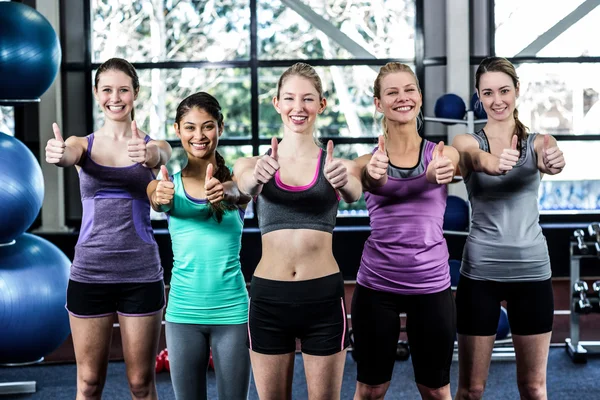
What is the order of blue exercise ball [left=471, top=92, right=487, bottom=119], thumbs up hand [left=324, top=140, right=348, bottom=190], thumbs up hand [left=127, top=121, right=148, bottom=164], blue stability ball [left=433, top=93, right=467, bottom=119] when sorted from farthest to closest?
blue stability ball [left=433, top=93, right=467, bottom=119] < blue exercise ball [left=471, top=92, right=487, bottom=119] < thumbs up hand [left=127, top=121, right=148, bottom=164] < thumbs up hand [left=324, top=140, right=348, bottom=190]

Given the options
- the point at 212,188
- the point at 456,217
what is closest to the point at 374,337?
the point at 212,188

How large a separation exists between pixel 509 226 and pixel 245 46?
15.0ft

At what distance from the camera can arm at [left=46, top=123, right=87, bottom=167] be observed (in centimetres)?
241

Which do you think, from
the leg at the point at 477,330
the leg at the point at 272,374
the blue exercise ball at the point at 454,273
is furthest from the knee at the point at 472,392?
the blue exercise ball at the point at 454,273

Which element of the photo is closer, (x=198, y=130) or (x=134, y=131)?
(x=198, y=130)

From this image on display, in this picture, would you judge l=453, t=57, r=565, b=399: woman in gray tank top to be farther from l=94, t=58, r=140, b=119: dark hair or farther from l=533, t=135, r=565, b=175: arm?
l=94, t=58, r=140, b=119: dark hair

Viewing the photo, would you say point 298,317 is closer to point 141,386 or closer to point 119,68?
point 141,386

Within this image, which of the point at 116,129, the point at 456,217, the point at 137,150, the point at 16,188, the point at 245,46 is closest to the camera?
the point at 137,150

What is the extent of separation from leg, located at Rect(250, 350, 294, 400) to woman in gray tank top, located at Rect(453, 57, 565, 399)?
66 centimetres

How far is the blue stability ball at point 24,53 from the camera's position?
343cm

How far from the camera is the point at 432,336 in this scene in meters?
2.32

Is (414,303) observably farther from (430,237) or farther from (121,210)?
(121,210)

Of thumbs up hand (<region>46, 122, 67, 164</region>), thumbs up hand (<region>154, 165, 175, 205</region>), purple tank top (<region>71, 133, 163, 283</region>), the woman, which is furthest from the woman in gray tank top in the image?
thumbs up hand (<region>46, 122, 67, 164</region>)

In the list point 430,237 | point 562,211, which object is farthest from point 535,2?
point 430,237
